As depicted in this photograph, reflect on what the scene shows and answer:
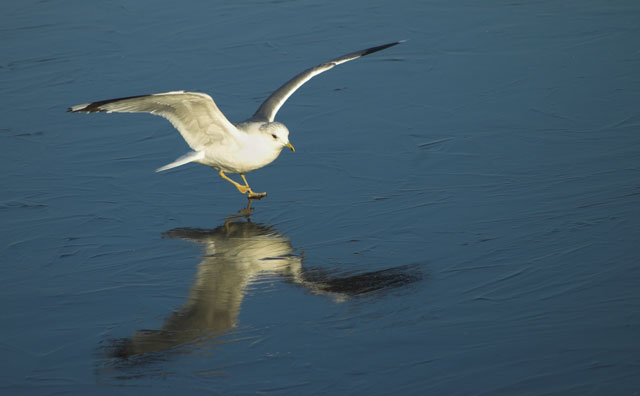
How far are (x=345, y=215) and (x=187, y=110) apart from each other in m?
1.63

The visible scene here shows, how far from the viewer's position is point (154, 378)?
4.54 m

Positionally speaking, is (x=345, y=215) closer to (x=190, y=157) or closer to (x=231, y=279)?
(x=231, y=279)

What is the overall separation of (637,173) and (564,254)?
1.45 m

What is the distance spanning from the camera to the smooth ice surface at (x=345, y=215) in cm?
462

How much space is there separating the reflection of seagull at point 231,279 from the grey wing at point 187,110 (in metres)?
0.95

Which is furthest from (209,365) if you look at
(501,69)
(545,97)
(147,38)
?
(147,38)

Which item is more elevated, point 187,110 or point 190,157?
point 187,110

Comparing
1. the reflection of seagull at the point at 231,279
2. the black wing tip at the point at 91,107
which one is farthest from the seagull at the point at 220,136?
Answer: the reflection of seagull at the point at 231,279

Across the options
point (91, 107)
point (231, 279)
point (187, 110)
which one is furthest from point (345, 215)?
point (91, 107)

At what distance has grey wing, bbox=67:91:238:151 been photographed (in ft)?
21.5

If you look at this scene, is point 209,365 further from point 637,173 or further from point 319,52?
point 319,52

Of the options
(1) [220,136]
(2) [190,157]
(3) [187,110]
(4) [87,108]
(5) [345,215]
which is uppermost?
(4) [87,108]

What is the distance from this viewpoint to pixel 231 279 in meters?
5.64

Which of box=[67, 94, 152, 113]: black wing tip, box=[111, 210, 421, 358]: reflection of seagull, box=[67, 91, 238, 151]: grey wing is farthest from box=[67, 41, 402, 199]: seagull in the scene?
box=[111, 210, 421, 358]: reflection of seagull
